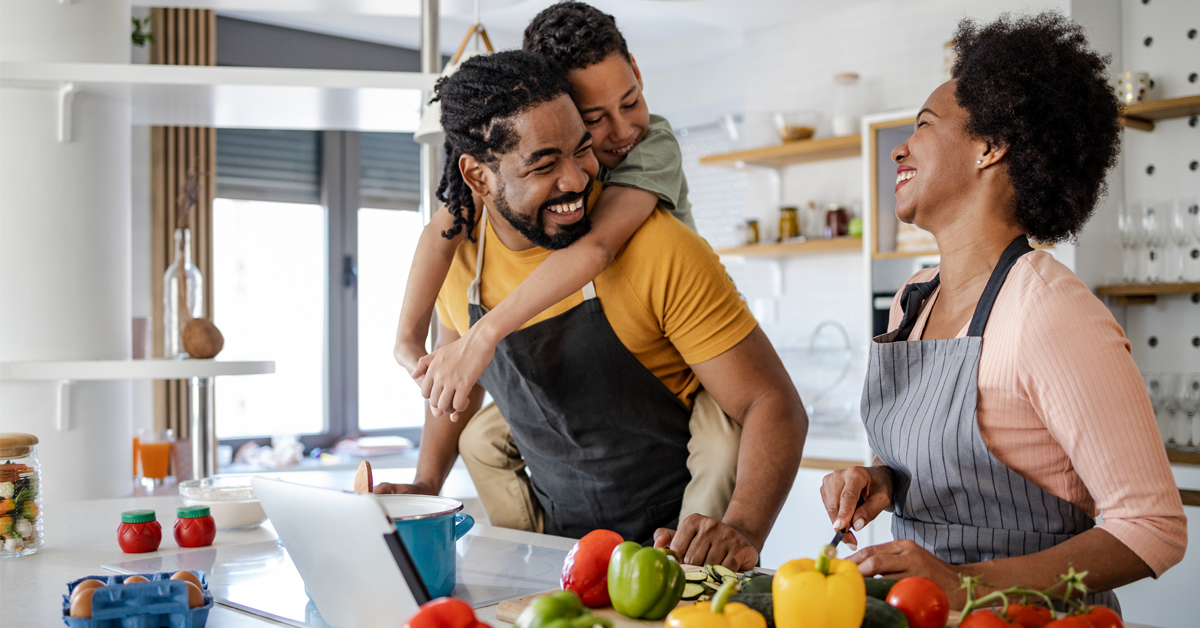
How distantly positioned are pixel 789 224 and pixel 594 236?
141 inches

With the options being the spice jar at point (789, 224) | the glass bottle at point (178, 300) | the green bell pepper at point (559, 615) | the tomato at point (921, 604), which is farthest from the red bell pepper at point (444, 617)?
the spice jar at point (789, 224)

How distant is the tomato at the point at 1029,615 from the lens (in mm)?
864

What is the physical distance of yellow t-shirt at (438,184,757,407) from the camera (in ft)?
5.13

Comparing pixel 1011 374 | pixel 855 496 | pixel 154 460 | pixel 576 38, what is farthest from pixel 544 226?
pixel 154 460

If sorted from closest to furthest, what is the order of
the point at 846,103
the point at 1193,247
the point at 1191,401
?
the point at 1191,401 → the point at 1193,247 → the point at 846,103

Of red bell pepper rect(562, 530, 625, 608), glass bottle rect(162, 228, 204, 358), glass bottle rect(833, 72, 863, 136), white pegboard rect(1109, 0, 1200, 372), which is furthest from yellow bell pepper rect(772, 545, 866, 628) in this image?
glass bottle rect(833, 72, 863, 136)

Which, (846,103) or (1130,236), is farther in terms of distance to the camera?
(846,103)

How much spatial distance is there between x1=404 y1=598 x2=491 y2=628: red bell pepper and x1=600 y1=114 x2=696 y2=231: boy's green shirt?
0.97 m

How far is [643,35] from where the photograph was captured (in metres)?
5.85

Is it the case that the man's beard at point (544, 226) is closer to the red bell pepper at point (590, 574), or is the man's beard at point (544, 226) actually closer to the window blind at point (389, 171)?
the red bell pepper at point (590, 574)

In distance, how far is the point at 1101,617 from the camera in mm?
836

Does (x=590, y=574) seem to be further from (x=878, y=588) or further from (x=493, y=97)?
(x=493, y=97)

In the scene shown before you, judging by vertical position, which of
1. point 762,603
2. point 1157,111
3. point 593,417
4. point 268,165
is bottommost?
point 762,603

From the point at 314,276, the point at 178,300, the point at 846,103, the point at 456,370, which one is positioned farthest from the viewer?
the point at 314,276
